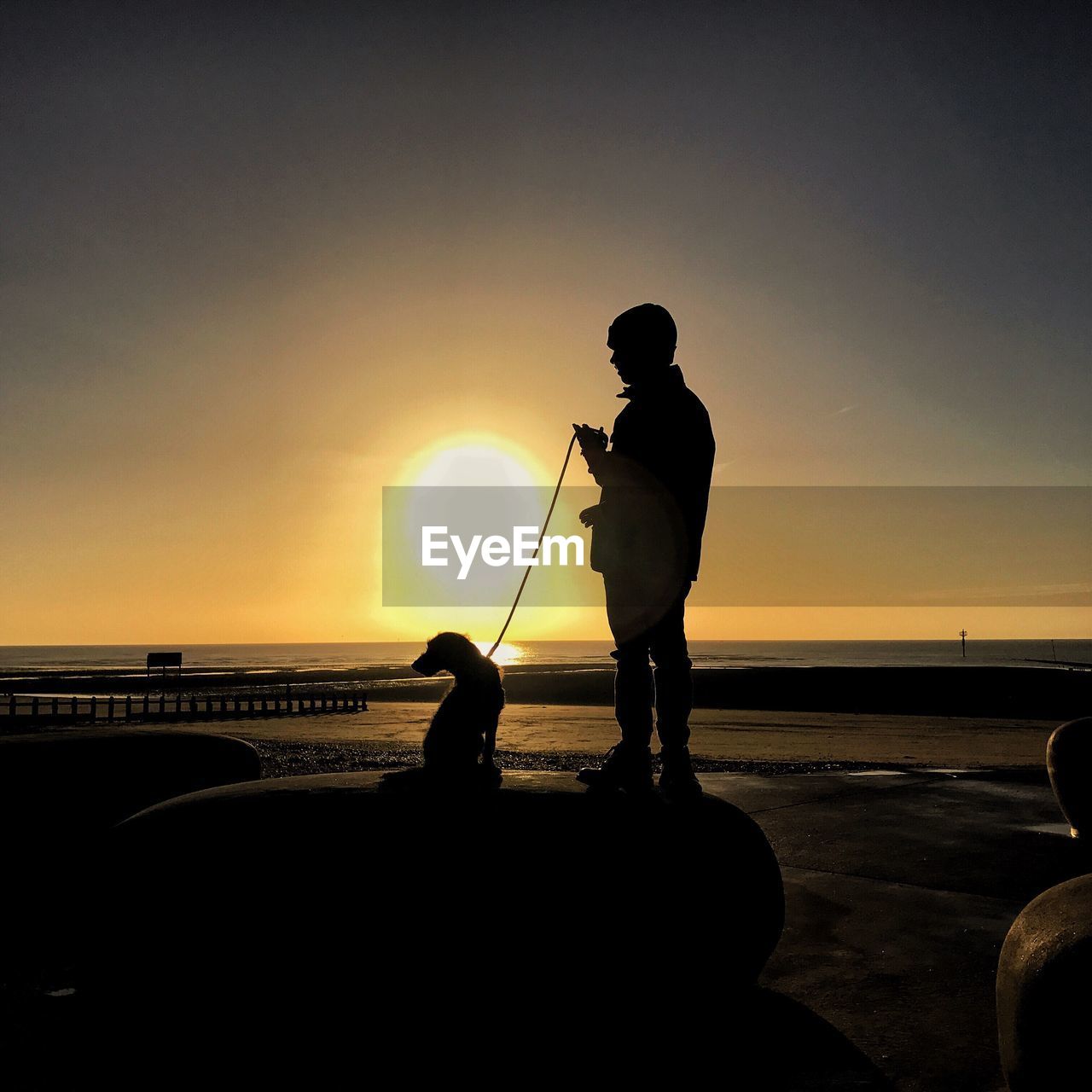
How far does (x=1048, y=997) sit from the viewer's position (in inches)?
89.0

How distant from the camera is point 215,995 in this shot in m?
2.62

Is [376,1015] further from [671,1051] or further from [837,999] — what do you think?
[837,999]

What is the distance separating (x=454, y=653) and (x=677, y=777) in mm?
1488

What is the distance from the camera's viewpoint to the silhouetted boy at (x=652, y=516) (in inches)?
156

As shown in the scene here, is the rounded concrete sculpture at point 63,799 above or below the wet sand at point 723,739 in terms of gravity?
above

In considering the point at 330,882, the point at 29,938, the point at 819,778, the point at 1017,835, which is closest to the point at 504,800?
the point at 330,882

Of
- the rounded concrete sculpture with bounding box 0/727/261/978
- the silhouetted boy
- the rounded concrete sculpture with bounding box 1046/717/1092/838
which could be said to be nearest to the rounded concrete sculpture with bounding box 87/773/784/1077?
the silhouetted boy

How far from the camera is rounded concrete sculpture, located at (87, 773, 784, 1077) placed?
2.62m

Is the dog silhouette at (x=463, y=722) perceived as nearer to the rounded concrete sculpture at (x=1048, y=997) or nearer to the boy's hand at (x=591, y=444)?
the boy's hand at (x=591, y=444)

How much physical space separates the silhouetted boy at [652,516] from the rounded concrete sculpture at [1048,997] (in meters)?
1.63

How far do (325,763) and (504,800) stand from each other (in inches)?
436

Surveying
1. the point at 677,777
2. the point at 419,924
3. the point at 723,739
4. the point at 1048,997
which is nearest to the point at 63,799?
the point at 419,924

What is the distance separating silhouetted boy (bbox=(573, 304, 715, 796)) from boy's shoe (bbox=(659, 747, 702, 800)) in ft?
0.24

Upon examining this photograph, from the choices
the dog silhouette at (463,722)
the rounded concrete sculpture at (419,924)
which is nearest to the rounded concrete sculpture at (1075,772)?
the rounded concrete sculpture at (419,924)
